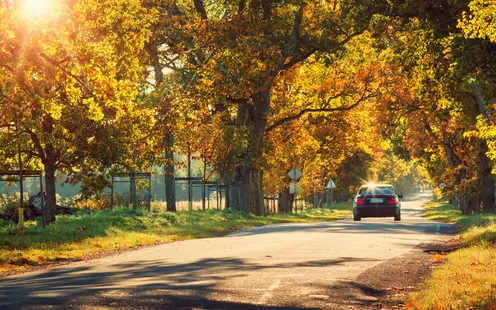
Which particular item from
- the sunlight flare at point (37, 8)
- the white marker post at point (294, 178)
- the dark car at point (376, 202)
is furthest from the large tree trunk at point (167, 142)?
the sunlight flare at point (37, 8)

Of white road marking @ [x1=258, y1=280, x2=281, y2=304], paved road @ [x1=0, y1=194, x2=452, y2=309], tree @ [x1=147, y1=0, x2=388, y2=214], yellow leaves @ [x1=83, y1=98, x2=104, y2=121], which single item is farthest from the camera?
tree @ [x1=147, y1=0, x2=388, y2=214]

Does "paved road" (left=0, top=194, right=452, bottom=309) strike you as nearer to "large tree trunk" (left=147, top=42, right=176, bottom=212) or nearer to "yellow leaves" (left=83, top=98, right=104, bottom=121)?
"yellow leaves" (left=83, top=98, right=104, bottom=121)

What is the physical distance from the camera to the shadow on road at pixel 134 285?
9664 millimetres

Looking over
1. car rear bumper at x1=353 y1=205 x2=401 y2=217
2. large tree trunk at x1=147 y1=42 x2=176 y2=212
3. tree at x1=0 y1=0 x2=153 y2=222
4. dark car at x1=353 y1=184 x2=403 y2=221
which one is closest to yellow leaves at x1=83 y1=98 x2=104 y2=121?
tree at x1=0 y1=0 x2=153 y2=222

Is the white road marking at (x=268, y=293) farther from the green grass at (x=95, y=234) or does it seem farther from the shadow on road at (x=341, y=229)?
the shadow on road at (x=341, y=229)

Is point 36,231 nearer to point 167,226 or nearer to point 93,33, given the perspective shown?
point 93,33

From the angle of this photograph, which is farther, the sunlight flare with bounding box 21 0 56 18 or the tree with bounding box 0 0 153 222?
the tree with bounding box 0 0 153 222

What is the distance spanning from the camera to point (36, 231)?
22141 millimetres

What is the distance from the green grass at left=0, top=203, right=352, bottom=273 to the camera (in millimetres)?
18531

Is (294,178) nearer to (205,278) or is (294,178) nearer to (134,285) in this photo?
(205,278)

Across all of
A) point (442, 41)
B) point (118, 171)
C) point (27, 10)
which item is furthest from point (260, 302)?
point (118, 171)

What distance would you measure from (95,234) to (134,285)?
12420 millimetres

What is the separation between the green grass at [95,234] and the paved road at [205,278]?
6.46 feet

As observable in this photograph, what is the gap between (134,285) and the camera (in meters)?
11.3
